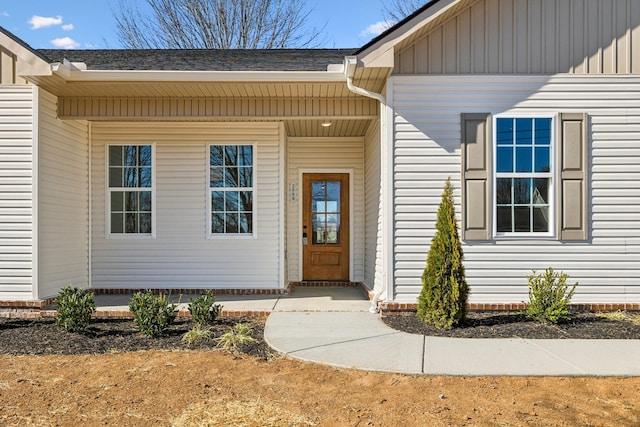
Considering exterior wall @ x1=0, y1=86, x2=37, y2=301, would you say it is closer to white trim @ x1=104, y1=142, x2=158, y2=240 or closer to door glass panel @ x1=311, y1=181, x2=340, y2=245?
white trim @ x1=104, y1=142, x2=158, y2=240

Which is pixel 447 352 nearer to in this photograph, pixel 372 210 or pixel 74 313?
pixel 372 210

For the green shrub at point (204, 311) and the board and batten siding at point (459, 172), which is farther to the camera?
the board and batten siding at point (459, 172)

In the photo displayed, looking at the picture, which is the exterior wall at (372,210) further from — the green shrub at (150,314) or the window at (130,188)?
the window at (130,188)

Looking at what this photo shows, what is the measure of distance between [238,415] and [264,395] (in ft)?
1.30

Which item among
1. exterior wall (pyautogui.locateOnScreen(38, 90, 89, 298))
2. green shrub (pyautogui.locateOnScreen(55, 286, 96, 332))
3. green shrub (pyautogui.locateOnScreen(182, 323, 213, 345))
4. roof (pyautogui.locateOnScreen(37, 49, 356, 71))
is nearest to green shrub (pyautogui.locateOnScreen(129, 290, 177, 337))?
green shrub (pyautogui.locateOnScreen(182, 323, 213, 345))

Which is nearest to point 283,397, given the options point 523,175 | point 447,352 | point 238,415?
point 238,415

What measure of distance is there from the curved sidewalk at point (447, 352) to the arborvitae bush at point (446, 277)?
14.3 inches

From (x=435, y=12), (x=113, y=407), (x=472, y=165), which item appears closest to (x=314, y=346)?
(x=113, y=407)

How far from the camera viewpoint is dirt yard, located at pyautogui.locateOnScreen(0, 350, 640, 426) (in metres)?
3.33

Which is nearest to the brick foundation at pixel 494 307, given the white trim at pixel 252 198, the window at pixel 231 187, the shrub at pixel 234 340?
the shrub at pixel 234 340

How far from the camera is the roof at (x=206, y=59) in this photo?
706cm

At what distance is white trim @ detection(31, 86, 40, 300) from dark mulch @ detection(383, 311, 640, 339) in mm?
4623

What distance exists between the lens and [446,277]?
552cm

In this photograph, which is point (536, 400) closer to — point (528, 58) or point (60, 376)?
point (60, 376)
